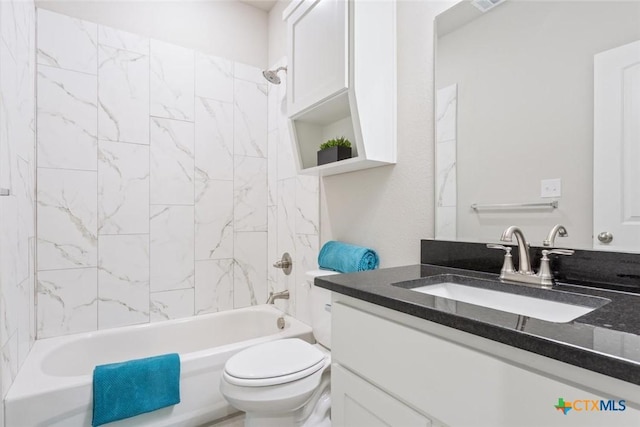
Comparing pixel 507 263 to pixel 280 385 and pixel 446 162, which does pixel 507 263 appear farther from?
pixel 280 385

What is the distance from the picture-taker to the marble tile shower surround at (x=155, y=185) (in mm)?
1933

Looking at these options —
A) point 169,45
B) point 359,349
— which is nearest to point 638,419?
point 359,349

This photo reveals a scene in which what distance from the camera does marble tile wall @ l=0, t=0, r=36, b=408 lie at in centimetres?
130

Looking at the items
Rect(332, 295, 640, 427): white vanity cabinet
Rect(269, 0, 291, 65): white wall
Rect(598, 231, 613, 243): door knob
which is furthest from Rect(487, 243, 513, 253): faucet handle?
Rect(269, 0, 291, 65): white wall

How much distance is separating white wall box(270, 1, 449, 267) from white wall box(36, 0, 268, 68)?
146cm

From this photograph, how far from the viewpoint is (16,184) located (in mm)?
1476

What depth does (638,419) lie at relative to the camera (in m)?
0.47

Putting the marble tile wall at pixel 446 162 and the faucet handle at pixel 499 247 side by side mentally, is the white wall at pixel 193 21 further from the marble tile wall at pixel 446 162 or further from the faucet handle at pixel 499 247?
the faucet handle at pixel 499 247

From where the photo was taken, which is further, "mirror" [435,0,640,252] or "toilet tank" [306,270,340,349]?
"toilet tank" [306,270,340,349]

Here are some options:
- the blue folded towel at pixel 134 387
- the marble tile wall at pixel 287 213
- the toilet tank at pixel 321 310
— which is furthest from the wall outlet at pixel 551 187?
the blue folded towel at pixel 134 387

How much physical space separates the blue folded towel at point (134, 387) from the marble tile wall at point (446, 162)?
1.39 m

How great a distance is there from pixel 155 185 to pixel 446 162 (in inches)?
71.2

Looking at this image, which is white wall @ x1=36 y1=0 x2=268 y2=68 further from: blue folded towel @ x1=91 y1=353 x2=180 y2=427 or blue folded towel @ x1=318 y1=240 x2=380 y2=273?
blue folded towel @ x1=91 y1=353 x2=180 y2=427

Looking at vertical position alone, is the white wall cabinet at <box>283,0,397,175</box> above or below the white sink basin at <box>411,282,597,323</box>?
above
